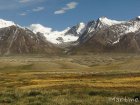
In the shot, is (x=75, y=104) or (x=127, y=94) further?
(x=127, y=94)

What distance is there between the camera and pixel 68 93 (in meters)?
45.2

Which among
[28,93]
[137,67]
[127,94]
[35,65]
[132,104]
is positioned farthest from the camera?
[35,65]

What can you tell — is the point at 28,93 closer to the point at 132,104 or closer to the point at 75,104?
the point at 75,104

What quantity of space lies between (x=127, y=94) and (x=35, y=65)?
139 meters

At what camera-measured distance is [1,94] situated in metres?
46.3

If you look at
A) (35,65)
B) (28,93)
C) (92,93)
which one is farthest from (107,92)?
(35,65)

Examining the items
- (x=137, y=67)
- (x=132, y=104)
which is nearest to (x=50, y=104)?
(x=132, y=104)

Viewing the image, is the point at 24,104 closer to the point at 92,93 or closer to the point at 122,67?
the point at 92,93

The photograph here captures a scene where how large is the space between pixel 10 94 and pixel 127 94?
40.6 feet

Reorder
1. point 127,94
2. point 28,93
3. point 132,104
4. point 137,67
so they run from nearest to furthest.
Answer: point 132,104, point 127,94, point 28,93, point 137,67

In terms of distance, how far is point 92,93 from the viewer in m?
45.5

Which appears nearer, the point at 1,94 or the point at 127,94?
the point at 127,94

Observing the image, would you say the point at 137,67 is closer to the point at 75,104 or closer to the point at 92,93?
the point at 92,93

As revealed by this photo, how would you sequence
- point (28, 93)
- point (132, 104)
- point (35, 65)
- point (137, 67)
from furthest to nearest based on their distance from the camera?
point (35, 65), point (137, 67), point (28, 93), point (132, 104)
